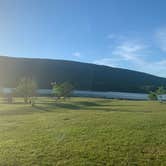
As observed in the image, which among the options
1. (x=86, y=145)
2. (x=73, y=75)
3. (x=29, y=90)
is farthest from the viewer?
(x=73, y=75)

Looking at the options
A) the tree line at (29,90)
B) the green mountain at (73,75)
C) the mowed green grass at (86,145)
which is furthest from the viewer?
the green mountain at (73,75)

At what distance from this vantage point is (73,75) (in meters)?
174

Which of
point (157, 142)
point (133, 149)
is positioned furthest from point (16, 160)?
point (157, 142)

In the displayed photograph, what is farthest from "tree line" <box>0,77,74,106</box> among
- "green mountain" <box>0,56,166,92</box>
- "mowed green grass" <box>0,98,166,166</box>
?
"green mountain" <box>0,56,166,92</box>

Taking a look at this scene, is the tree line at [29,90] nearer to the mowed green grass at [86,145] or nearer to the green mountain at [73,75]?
the mowed green grass at [86,145]

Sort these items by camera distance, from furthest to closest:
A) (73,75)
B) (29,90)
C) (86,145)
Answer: (73,75) → (29,90) → (86,145)

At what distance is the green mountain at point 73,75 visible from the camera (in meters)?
165

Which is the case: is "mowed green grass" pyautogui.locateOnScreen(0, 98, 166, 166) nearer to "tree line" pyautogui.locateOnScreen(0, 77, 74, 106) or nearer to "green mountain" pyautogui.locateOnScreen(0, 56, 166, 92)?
"tree line" pyautogui.locateOnScreen(0, 77, 74, 106)

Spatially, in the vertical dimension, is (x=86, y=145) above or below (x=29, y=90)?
below

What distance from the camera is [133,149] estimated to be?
543 inches

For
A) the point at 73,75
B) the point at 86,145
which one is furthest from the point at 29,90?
the point at 73,75

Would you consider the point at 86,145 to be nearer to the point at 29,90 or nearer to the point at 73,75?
the point at 29,90

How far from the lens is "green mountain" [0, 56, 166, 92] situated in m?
165

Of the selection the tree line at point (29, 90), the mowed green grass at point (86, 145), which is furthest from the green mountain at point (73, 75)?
the mowed green grass at point (86, 145)
